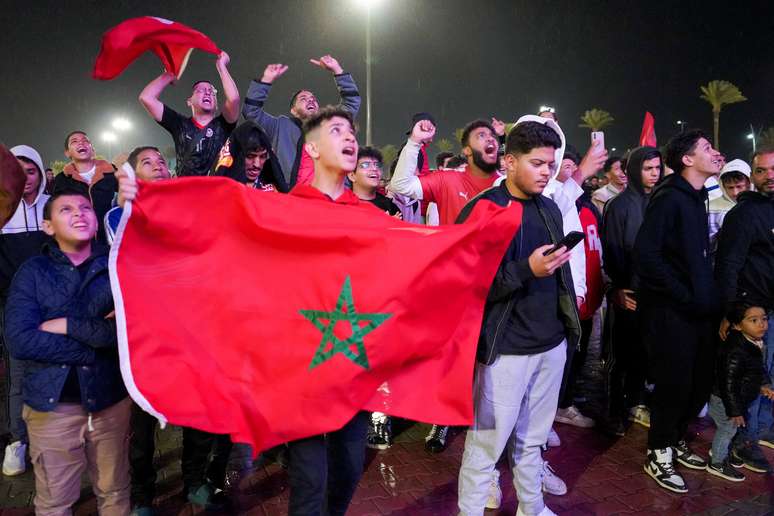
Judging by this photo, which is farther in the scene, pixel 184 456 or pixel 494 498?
pixel 494 498

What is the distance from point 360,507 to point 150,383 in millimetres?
1788

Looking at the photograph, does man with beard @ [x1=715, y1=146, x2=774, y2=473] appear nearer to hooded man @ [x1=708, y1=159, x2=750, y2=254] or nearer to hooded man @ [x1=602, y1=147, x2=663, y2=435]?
hooded man @ [x1=602, y1=147, x2=663, y2=435]

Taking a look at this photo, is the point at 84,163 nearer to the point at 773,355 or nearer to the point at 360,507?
the point at 360,507

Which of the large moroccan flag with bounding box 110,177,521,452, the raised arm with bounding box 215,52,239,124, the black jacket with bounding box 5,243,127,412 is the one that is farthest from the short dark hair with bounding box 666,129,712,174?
the black jacket with bounding box 5,243,127,412

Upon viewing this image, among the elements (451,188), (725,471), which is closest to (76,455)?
(451,188)

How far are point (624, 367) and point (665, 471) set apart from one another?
4.40ft

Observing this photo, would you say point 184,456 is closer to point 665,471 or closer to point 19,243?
point 19,243

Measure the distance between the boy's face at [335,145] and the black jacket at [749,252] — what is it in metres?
3.42

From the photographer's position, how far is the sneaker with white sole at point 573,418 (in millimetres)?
5594

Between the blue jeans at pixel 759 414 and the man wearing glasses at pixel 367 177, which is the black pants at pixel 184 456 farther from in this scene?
the blue jeans at pixel 759 414

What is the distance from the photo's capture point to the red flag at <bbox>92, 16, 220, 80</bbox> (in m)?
3.67

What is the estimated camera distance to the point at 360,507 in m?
3.92

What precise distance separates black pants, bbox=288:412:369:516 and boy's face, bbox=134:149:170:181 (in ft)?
8.25

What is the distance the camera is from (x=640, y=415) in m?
5.71
